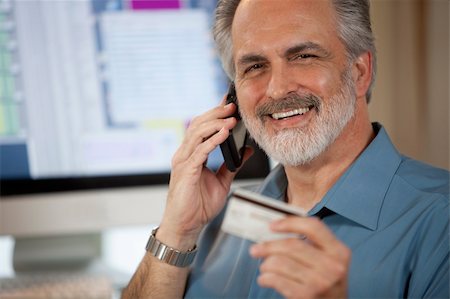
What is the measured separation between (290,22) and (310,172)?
10.1 inches

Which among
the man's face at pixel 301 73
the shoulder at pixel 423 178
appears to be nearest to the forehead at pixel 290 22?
the man's face at pixel 301 73

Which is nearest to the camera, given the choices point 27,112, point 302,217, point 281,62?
point 302,217

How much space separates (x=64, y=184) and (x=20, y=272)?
23 cm

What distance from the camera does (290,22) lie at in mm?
833

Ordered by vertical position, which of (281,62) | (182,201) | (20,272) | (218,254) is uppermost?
(281,62)

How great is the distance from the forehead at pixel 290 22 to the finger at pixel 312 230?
365mm

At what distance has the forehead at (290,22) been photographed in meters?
0.83

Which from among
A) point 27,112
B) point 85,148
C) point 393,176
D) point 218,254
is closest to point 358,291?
point 393,176

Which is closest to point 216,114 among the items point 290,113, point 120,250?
point 290,113

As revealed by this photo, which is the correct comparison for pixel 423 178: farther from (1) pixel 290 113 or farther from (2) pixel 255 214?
(2) pixel 255 214

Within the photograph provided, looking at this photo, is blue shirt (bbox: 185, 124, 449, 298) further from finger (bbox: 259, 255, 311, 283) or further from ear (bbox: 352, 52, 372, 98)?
finger (bbox: 259, 255, 311, 283)

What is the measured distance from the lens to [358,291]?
29.2 inches

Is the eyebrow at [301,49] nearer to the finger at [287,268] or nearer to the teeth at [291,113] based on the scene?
the teeth at [291,113]

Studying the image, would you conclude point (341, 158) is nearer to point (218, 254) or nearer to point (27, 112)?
point (218, 254)
